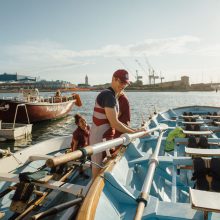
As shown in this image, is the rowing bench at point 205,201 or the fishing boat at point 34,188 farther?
the fishing boat at point 34,188

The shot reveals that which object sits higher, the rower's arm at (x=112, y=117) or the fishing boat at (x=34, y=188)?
the rower's arm at (x=112, y=117)

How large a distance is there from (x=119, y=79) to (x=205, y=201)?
258 cm

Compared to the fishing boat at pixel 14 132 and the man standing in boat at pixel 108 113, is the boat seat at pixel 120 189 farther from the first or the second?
the fishing boat at pixel 14 132

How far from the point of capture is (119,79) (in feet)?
16.1

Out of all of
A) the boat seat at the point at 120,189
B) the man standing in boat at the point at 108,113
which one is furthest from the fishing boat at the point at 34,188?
the man standing in boat at the point at 108,113

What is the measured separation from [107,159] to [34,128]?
24990 mm

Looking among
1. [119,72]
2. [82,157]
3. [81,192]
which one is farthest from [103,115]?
[82,157]

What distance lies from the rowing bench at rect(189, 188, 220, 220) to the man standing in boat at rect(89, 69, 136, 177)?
1.78 m

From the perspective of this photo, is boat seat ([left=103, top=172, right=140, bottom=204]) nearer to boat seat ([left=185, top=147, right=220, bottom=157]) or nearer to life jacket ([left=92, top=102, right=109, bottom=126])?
life jacket ([left=92, top=102, right=109, bottom=126])

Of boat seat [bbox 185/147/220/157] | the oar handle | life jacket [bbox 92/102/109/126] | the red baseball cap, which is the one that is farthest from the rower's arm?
boat seat [bbox 185/147/220/157]

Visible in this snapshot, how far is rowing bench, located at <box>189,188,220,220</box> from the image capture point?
126 inches

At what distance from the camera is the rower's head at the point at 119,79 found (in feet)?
16.0

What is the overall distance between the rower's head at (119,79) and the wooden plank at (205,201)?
7.45ft

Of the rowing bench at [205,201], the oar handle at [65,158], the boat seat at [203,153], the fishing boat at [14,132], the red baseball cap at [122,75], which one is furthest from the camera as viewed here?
the fishing boat at [14,132]
